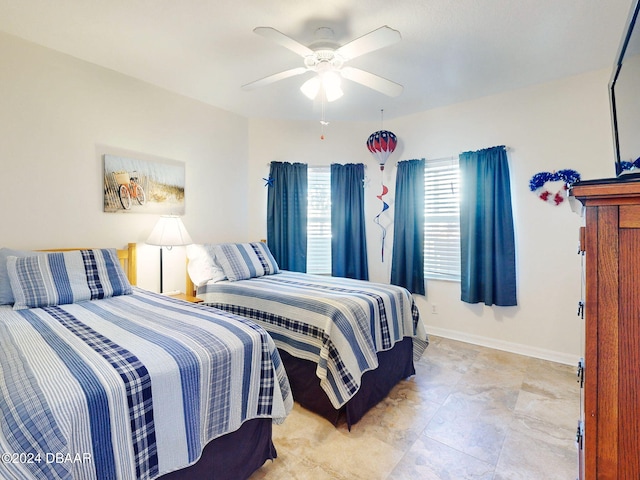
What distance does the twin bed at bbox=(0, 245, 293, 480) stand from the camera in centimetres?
86

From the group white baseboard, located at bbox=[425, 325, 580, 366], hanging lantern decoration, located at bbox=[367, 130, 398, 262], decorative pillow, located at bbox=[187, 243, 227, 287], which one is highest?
hanging lantern decoration, located at bbox=[367, 130, 398, 262]

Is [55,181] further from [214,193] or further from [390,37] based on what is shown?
[390,37]

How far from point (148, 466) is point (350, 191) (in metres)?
3.41

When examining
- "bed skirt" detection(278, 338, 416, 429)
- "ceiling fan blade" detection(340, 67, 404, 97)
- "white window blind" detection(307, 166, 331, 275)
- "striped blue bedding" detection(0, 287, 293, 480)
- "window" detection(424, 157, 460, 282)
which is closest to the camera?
"striped blue bedding" detection(0, 287, 293, 480)

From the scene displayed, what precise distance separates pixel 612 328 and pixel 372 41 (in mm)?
1749

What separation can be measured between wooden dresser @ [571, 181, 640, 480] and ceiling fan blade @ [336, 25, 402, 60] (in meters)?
1.38

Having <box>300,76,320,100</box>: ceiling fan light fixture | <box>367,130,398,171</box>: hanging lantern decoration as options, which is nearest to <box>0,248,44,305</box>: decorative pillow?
<box>300,76,320,100</box>: ceiling fan light fixture

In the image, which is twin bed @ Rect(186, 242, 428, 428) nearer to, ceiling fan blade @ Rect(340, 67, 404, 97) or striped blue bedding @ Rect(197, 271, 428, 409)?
striped blue bedding @ Rect(197, 271, 428, 409)

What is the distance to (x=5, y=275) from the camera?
192 cm

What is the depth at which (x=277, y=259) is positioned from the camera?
384 centimetres

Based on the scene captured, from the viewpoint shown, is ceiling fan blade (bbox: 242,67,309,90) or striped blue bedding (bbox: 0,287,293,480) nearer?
striped blue bedding (bbox: 0,287,293,480)

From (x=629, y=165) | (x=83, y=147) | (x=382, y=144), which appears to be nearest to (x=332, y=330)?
(x=629, y=165)

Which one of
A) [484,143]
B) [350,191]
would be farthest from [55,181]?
[484,143]

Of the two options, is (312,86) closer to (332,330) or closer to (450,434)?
(332,330)
